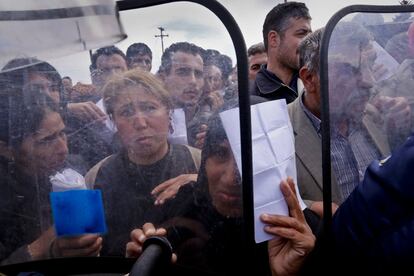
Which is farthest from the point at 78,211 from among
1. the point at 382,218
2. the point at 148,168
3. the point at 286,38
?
the point at 286,38

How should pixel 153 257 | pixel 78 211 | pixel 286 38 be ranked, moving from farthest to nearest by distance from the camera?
pixel 286 38 < pixel 78 211 < pixel 153 257

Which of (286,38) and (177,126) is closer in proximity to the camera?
(177,126)

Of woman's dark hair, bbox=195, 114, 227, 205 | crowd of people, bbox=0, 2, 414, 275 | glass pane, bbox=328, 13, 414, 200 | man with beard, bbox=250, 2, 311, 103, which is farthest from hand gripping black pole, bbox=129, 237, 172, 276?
man with beard, bbox=250, 2, 311, 103

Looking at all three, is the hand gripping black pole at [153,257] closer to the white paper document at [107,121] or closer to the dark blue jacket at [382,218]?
the white paper document at [107,121]

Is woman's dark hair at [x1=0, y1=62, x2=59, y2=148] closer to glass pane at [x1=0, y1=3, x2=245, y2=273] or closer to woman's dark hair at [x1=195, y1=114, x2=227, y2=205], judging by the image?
glass pane at [x1=0, y1=3, x2=245, y2=273]

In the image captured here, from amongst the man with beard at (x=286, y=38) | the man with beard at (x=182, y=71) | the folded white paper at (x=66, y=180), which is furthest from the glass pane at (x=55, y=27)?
the man with beard at (x=286, y=38)

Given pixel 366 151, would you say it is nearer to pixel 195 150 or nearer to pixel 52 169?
pixel 195 150

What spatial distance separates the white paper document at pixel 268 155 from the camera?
108 centimetres

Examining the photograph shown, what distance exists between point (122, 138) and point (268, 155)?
1.23ft

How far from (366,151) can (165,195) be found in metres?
0.63

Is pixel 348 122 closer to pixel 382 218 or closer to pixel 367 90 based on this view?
pixel 367 90

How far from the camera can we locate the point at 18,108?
1.03 meters

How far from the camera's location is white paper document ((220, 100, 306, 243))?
42.6 inches

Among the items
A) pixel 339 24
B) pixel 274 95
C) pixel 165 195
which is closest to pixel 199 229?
pixel 165 195
